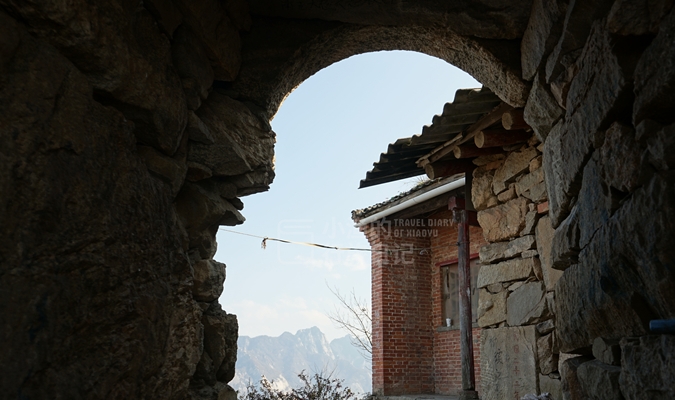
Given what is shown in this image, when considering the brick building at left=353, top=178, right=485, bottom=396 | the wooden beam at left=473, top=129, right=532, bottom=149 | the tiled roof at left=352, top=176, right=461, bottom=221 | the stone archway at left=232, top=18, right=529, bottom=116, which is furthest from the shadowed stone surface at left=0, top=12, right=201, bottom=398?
the brick building at left=353, top=178, right=485, bottom=396

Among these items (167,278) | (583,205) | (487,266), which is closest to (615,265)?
(583,205)

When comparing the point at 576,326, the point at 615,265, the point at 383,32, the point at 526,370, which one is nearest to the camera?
the point at 615,265

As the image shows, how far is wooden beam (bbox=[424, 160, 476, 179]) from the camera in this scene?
616 centimetres

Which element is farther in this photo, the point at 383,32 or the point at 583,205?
the point at 383,32

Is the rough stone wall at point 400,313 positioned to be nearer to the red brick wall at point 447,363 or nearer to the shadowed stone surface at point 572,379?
the red brick wall at point 447,363

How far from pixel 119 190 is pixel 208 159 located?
2.36 feet

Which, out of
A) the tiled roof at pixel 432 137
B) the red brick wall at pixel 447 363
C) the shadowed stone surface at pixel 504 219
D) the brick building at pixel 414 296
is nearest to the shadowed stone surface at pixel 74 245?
the tiled roof at pixel 432 137

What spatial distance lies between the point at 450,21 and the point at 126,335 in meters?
1.94

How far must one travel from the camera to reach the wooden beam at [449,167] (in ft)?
20.2

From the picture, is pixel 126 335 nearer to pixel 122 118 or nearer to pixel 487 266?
pixel 122 118

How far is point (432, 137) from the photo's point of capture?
5.73 meters

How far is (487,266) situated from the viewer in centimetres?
562

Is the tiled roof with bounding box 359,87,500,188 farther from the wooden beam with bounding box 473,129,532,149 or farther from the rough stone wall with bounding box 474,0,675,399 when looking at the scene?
the rough stone wall with bounding box 474,0,675,399

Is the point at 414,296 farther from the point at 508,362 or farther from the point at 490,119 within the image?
the point at 490,119
